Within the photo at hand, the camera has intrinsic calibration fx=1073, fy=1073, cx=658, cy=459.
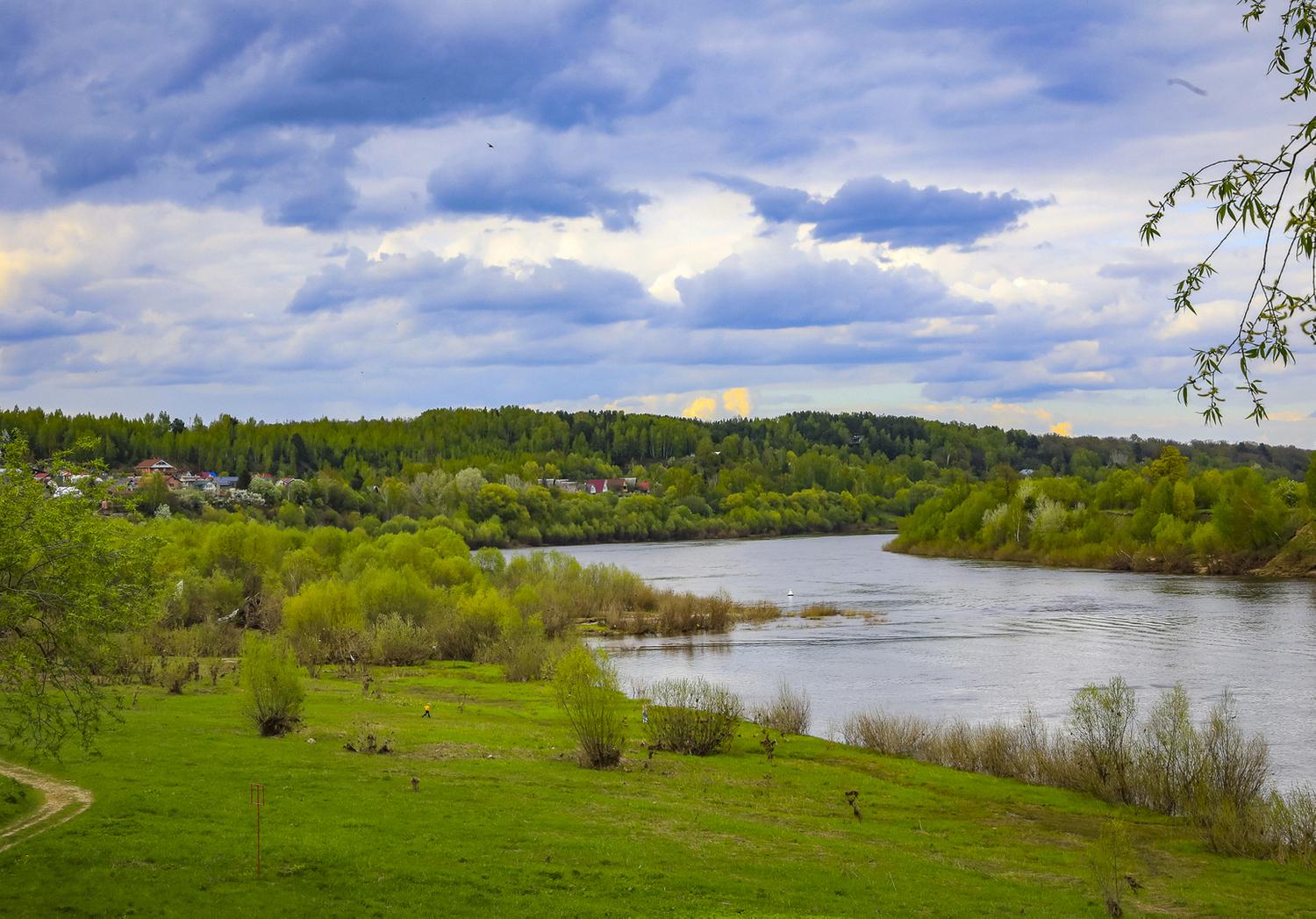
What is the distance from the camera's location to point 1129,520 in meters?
114

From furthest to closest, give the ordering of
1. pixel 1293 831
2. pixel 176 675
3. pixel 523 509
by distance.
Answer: pixel 523 509
pixel 176 675
pixel 1293 831

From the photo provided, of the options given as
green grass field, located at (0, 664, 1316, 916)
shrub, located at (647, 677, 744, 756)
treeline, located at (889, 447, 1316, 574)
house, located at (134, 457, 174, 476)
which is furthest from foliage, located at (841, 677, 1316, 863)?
house, located at (134, 457, 174, 476)

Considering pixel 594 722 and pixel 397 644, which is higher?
pixel 594 722

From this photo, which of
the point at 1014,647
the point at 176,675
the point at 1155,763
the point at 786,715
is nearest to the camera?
the point at 1155,763

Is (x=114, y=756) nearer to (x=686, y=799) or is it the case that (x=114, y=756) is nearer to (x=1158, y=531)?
(x=686, y=799)

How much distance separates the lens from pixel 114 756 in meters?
23.6

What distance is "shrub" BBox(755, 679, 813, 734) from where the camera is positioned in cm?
3672

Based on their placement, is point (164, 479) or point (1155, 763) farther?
point (164, 479)

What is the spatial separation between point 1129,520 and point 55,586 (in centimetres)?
11321

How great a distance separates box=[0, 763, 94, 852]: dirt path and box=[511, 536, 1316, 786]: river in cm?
2405

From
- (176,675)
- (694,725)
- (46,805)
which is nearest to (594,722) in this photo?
(694,725)

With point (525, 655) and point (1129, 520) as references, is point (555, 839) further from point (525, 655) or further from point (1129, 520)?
point (1129, 520)

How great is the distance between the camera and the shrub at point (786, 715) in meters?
36.7

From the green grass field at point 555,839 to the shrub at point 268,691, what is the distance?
0.72 meters
